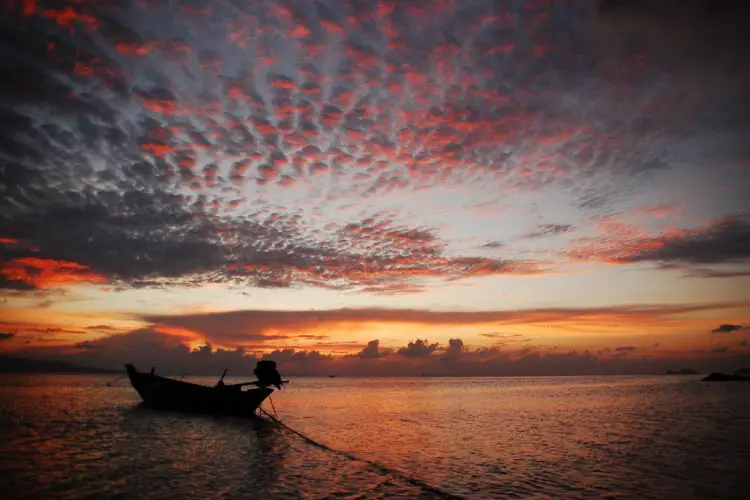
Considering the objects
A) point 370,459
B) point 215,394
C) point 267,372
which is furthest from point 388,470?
point 215,394

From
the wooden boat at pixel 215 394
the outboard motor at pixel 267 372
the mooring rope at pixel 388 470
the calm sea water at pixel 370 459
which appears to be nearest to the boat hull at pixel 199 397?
the wooden boat at pixel 215 394

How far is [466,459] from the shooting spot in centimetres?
2539

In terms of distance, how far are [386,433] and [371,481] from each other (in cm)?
1756

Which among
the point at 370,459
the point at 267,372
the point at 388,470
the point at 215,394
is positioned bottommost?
the point at 370,459

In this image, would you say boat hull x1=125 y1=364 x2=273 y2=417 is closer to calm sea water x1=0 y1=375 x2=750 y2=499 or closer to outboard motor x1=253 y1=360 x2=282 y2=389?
calm sea water x1=0 y1=375 x2=750 y2=499

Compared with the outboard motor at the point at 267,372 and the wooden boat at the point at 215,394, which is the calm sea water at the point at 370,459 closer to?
the wooden boat at the point at 215,394

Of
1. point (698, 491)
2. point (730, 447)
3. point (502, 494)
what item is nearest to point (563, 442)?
point (730, 447)

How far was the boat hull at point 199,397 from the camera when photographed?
42062 millimetres

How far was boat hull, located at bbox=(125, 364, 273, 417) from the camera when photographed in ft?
138

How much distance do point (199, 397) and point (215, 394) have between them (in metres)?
2.18

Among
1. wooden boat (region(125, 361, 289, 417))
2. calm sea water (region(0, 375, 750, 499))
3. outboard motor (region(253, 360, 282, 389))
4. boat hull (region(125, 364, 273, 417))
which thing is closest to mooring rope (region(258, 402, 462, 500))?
calm sea water (region(0, 375, 750, 499))

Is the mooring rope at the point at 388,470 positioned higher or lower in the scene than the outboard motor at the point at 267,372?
lower

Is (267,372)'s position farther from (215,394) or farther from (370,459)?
(370,459)

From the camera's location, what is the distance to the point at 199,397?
43.8m
